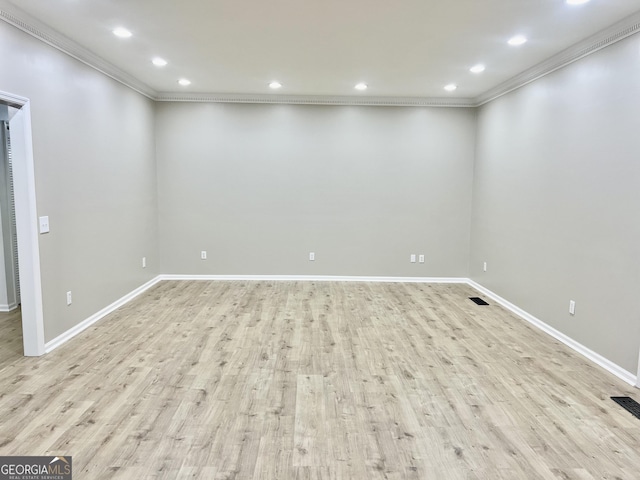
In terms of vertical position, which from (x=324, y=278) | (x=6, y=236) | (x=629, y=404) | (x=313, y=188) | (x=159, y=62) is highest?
(x=159, y=62)

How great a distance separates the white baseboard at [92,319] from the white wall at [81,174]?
5 centimetres

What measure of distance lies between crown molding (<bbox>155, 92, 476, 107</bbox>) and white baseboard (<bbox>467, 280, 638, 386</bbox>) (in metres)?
2.86

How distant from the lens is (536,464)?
2.09m

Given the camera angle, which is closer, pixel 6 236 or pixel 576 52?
pixel 576 52

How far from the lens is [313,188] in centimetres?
602

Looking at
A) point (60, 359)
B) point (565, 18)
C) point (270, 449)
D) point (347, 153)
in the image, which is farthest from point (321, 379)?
Result: point (347, 153)

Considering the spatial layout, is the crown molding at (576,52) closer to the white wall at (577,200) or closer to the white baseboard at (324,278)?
the white wall at (577,200)

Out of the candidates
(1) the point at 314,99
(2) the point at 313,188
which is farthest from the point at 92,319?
(1) the point at 314,99

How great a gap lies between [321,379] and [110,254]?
9.74 ft

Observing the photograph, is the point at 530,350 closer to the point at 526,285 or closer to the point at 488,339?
the point at 488,339

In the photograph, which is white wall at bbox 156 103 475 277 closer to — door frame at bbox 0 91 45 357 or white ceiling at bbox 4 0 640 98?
white ceiling at bbox 4 0 640 98

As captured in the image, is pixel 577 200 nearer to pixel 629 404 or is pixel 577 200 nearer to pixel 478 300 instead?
pixel 629 404

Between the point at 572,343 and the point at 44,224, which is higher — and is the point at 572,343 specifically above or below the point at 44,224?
below

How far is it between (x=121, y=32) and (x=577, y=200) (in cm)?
430
